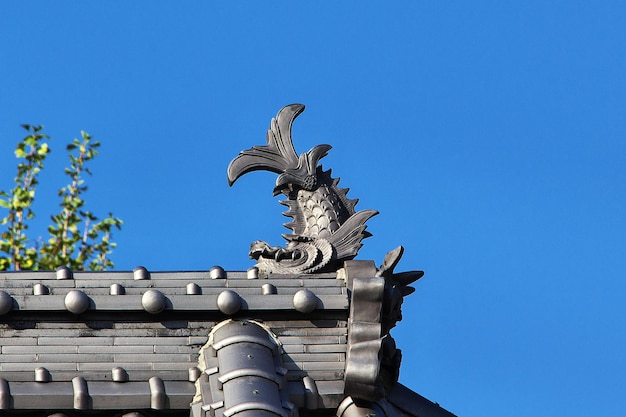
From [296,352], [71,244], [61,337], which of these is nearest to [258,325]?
[296,352]

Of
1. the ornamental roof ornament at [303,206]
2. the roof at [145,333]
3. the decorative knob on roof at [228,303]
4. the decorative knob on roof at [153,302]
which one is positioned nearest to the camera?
the roof at [145,333]

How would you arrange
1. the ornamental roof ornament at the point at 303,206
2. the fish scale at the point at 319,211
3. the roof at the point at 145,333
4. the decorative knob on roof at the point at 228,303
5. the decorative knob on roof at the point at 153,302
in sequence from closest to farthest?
the roof at the point at 145,333
the decorative knob on roof at the point at 153,302
the decorative knob on roof at the point at 228,303
the ornamental roof ornament at the point at 303,206
the fish scale at the point at 319,211

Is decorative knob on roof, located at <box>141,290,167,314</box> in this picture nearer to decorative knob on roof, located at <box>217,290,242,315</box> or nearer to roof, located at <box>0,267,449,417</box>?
roof, located at <box>0,267,449,417</box>

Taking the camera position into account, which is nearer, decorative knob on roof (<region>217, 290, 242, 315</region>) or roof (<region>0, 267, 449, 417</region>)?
roof (<region>0, 267, 449, 417</region>)

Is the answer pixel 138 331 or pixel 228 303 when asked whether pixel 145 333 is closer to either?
pixel 138 331

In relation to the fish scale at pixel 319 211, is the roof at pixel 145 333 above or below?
below

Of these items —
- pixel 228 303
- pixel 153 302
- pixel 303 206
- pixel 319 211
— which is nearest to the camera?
pixel 153 302

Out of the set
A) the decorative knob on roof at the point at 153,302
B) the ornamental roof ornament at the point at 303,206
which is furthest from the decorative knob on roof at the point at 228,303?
the ornamental roof ornament at the point at 303,206

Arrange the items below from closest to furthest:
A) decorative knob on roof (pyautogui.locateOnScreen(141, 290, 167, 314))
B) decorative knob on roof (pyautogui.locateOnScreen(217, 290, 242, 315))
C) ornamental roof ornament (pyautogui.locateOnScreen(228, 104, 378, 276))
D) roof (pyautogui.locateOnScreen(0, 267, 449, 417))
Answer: roof (pyautogui.locateOnScreen(0, 267, 449, 417)), decorative knob on roof (pyautogui.locateOnScreen(141, 290, 167, 314)), decorative knob on roof (pyautogui.locateOnScreen(217, 290, 242, 315)), ornamental roof ornament (pyautogui.locateOnScreen(228, 104, 378, 276))

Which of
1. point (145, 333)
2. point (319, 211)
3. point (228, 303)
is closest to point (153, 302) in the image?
point (145, 333)

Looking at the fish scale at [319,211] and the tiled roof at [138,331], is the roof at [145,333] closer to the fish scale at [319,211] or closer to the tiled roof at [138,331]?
the tiled roof at [138,331]

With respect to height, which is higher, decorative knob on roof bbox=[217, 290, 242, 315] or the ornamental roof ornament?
the ornamental roof ornament

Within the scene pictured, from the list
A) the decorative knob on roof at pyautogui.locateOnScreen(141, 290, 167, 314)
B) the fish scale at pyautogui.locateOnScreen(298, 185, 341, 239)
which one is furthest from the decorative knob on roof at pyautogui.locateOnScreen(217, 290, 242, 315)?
the fish scale at pyautogui.locateOnScreen(298, 185, 341, 239)

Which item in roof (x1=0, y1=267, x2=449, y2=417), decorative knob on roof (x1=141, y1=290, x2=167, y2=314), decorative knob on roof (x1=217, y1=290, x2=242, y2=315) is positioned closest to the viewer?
roof (x1=0, y1=267, x2=449, y2=417)
